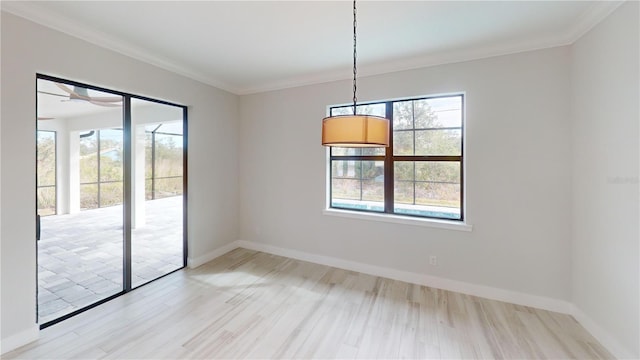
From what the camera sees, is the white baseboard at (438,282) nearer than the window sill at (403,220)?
Yes

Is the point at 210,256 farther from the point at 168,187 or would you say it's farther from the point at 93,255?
the point at 93,255

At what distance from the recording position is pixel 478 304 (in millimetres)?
2770

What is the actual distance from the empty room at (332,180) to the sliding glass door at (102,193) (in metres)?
0.02

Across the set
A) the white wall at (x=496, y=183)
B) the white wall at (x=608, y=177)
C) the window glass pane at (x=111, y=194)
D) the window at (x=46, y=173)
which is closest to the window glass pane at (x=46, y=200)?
the window at (x=46, y=173)

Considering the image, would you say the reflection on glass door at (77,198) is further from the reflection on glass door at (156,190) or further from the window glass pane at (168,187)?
the window glass pane at (168,187)

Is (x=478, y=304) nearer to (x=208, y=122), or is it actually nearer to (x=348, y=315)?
(x=348, y=315)

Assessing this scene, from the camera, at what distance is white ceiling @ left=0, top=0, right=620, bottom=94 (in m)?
2.11

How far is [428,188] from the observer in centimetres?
332

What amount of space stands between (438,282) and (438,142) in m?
1.71

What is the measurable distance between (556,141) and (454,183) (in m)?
1.02

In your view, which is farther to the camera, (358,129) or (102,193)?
(102,193)

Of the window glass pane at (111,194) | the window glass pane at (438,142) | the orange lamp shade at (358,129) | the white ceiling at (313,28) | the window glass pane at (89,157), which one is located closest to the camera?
the orange lamp shade at (358,129)

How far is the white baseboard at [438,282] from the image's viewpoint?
2672 millimetres

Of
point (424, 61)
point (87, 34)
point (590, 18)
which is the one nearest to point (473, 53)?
point (424, 61)
